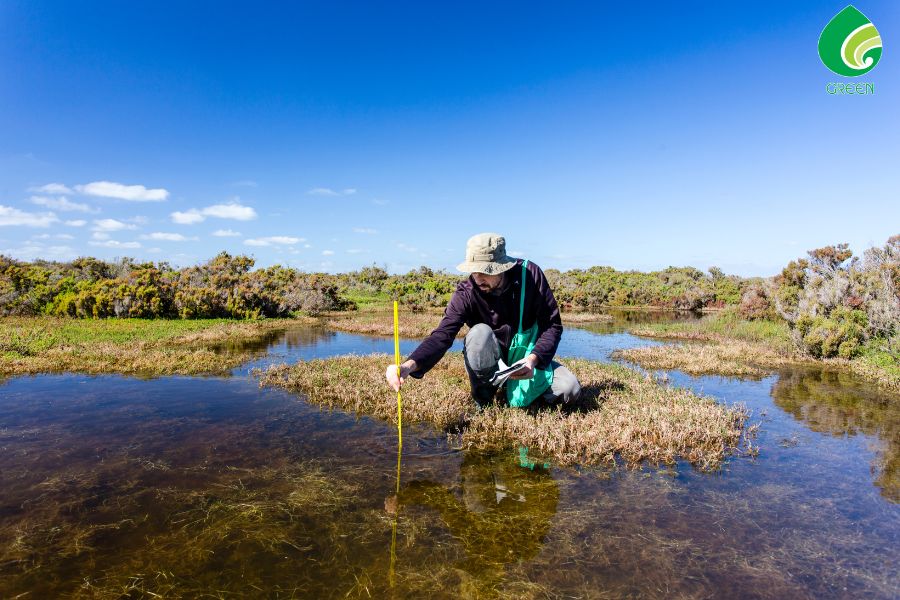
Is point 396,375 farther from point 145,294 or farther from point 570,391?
point 145,294

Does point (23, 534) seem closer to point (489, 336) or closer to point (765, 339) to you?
point (489, 336)

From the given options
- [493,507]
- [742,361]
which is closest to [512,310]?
[493,507]

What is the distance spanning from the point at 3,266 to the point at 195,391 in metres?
20.6

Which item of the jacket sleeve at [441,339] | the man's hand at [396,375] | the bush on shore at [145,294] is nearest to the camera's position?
the man's hand at [396,375]

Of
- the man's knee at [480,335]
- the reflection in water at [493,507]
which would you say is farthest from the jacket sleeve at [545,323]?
the reflection in water at [493,507]

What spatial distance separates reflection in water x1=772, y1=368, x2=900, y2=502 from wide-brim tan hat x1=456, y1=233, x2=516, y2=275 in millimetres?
4094

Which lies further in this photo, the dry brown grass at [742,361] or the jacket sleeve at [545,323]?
the dry brown grass at [742,361]

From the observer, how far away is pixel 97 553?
128 inches

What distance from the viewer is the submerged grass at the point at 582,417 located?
17.1 ft

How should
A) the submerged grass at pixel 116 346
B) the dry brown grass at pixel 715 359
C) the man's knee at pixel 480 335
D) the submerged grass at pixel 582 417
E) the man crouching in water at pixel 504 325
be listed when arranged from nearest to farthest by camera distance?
the man crouching in water at pixel 504 325
the submerged grass at pixel 582 417
the man's knee at pixel 480 335
the submerged grass at pixel 116 346
the dry brown grass at pixel 715 359

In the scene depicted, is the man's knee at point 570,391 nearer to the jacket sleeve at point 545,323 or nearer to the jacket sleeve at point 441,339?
the jacket sleeve at point 545,323

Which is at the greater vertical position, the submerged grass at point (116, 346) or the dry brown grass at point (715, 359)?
the submerged grass at point (116, 346)

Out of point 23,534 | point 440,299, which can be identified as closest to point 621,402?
point 23,534

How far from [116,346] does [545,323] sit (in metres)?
10.8
